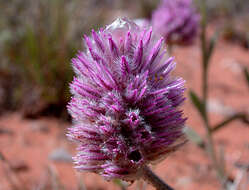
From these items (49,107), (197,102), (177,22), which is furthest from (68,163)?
(177,22)

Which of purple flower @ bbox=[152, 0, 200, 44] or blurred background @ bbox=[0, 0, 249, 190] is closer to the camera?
blurred background @ bbox=[0, 0, 249, 190]

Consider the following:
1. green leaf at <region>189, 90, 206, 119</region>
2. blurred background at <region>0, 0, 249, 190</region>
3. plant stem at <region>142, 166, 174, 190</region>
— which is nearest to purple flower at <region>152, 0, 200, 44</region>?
blurred background at <region>0, 0, 249, 190</region>

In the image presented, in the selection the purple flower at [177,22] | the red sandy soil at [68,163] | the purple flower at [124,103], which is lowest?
the red sandy soil at [68,163]

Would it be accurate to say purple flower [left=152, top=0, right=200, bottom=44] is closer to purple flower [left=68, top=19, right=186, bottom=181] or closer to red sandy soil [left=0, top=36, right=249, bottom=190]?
red sandy soil [left=0, top=36, right=249, bottom=190]

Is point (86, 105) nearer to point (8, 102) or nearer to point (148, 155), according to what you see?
point (148, 155)

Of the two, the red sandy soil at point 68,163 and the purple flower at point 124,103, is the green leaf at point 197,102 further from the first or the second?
the purple flower at point 124,103

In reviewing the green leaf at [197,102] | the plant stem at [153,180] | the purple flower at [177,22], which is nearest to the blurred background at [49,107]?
the purple flower at [177,22]

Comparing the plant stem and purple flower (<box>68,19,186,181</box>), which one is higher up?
purple flower (<box>68,19,186,181</box>)
